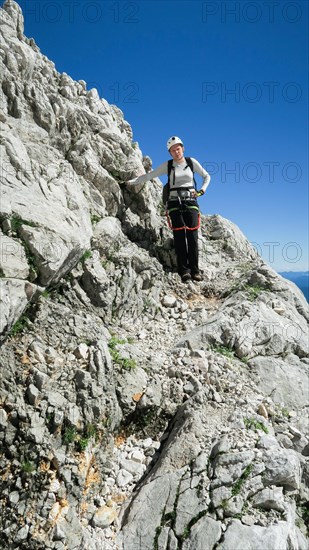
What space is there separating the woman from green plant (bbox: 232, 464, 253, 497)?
7.34 m

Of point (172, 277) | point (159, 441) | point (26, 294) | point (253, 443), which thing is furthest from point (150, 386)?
point (172, 277)

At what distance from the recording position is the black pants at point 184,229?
1253cm

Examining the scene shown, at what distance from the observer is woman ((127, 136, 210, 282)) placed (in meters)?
12.5

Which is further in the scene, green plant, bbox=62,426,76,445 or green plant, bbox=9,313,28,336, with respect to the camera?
green plant, bbox=9,313,28,336

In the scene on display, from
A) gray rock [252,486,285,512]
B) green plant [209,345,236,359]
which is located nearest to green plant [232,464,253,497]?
gray rock [252,486,285,512]

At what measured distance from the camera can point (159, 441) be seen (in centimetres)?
761

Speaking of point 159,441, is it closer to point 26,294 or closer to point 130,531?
point 130,531

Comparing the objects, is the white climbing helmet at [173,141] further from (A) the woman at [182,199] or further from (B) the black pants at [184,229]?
(B) the black pants at [184,229]

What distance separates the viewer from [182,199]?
41.0ft

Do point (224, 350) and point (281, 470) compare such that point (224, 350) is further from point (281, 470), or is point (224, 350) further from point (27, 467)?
point (27, 467)

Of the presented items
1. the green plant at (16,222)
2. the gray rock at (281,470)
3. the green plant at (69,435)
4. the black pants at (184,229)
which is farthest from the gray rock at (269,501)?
the black pants at (184,229)

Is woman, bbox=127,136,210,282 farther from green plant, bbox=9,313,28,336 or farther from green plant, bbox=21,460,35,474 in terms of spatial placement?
green plant, bbox=21,460,35,474

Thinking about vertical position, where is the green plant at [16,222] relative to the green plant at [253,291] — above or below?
above

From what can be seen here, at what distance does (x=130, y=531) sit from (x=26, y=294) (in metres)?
4.86
